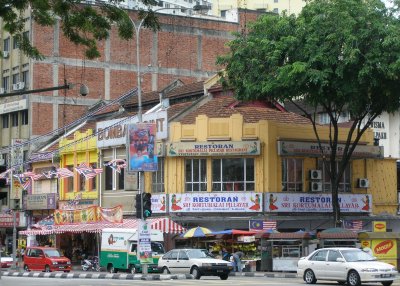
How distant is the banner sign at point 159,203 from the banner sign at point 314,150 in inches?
272

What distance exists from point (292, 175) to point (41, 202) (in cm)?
1873

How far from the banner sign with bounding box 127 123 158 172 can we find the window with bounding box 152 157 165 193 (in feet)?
38.2

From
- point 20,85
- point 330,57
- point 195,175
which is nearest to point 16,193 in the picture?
point 20,85

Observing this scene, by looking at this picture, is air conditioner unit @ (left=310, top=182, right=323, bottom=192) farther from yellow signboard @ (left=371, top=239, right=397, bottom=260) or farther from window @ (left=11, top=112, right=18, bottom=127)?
window @ (left=11, top=112, right=18, bottom=127)

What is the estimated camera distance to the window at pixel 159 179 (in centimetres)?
5072

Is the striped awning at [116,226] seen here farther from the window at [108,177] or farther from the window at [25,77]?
the window at [25,77]

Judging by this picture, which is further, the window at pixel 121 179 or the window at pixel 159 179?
Result: the window at pixel 121 179

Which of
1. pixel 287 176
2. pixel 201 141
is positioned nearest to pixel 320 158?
pixel 287 176

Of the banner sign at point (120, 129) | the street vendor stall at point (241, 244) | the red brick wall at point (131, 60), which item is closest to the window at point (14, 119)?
the red brick wall at point (131, 60)

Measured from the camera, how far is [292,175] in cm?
5056

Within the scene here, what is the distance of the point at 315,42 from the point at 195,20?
2759 cm

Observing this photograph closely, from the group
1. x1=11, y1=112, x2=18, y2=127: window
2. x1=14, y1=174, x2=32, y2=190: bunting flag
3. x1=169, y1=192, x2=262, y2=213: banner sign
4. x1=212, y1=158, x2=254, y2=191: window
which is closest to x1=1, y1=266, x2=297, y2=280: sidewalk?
x1=169, y1=192, x2=262, y2=213: banner sign

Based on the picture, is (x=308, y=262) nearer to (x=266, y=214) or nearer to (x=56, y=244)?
(x=266, y=214)

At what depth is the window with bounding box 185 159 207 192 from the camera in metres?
49.5
